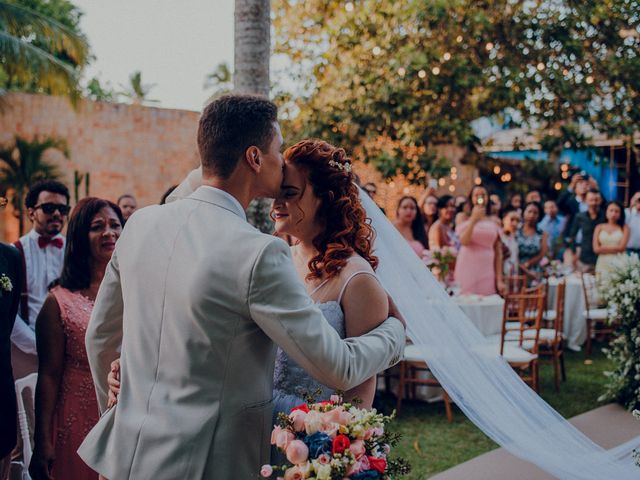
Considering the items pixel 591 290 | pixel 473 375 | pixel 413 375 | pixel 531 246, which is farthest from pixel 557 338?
pixel 473 375

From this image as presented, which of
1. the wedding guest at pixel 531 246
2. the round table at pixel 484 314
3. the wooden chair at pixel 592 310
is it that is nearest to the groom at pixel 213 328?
the round table at pixel 484 314

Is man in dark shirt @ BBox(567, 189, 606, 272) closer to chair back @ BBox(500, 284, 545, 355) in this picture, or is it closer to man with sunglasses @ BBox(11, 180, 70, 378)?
chair back @ BBox(500, 284, 545, 355)

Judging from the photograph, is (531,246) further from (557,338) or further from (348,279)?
(348,279)

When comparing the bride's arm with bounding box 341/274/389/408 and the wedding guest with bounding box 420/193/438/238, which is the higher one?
the wedding guest with bounding box 420/193/438/238

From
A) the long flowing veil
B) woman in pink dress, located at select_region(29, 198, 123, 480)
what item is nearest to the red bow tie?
woman in pink dress, located at select_region(29, 198, 123, 480)

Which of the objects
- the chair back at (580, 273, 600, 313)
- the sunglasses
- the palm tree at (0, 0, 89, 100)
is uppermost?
the palm tree at (0, 0, 89, 100)

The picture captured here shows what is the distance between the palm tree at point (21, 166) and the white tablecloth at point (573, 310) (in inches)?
396

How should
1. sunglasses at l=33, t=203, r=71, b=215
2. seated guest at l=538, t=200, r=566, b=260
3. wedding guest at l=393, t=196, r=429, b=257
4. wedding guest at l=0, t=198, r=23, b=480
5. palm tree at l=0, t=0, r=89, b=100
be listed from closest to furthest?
wedding guest at l=0, t=198, r=23, b=480 → sunglasses at l=33, t=203, r=71, b=215 → wedding guest at l=393, t=196, r=429, b=257 → seated guest at l=538, t=200, r=566, b=260 → palm tree at l=0, t=0, r=89, b=100

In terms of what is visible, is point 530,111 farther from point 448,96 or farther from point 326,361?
point 326,361

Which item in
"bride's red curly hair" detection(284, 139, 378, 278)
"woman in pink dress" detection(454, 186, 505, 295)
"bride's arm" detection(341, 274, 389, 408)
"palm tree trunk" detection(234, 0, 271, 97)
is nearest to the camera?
"bride's arm" detection(341, 274, 389, 408)

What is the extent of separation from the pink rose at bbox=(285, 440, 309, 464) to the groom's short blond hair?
808 mm

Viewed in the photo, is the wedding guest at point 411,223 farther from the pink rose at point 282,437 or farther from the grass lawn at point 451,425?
the pink rose at point 282,437

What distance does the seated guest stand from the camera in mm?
11641

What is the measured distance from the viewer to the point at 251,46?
227 inches
